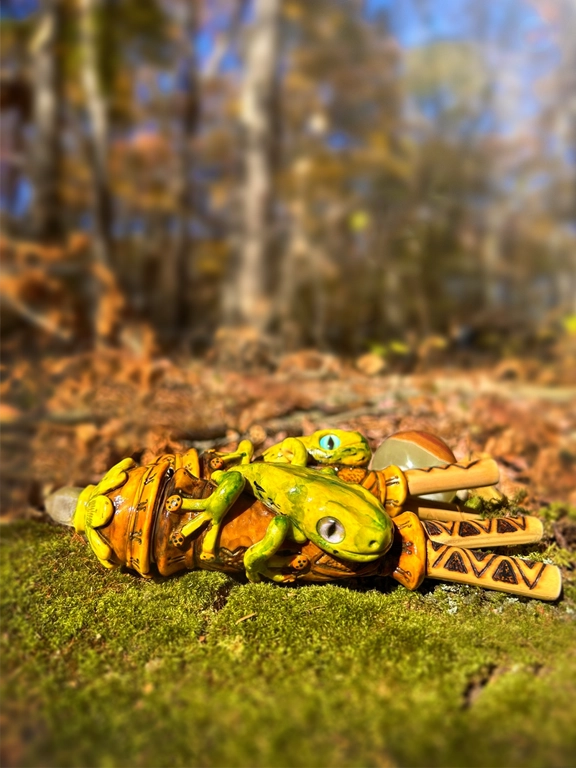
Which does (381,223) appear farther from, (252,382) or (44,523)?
(44,523)

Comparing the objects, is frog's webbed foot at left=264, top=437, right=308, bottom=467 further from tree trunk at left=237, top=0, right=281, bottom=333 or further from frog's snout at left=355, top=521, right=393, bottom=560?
tree trunk at left=237, top=0, right=281, bottom=333

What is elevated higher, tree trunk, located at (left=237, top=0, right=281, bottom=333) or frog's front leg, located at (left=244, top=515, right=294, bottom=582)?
tree trunk, located at (left=237, top=0, right=281, bottom=333)

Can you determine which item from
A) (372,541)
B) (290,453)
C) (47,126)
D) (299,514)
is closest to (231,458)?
(290,453)

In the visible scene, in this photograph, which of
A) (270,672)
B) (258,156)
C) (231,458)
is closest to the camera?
(270,672)

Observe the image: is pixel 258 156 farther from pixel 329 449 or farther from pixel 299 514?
pixel 299 514

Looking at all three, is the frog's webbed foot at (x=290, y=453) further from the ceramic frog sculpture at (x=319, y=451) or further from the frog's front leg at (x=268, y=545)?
the frog's front leg at (x=268, y=545)

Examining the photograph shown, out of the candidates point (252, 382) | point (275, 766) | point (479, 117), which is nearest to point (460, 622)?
point (275, 766)

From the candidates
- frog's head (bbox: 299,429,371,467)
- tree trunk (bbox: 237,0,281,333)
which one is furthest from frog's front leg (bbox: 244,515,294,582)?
tree trunk (bbox: 237,0,281,333)
